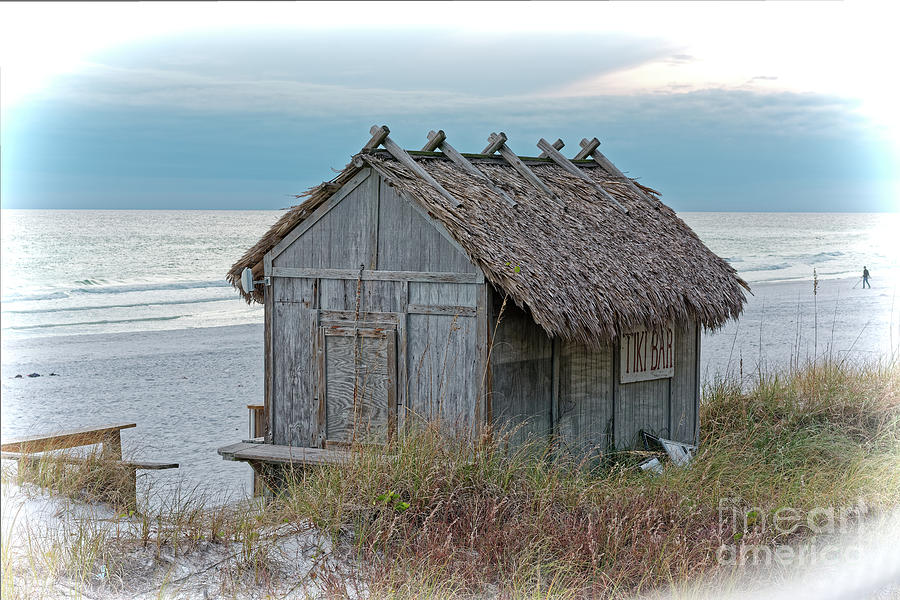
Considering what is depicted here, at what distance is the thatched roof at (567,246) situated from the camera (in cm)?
827

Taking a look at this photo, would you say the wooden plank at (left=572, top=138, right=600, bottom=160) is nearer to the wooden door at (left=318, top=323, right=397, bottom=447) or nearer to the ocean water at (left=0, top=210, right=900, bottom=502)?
the ocean water at (left=0, top=210, right=900, bottom=502)

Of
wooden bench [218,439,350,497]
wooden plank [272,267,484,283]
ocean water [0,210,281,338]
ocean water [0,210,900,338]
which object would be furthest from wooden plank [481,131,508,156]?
ocean water [0,210,900,338]

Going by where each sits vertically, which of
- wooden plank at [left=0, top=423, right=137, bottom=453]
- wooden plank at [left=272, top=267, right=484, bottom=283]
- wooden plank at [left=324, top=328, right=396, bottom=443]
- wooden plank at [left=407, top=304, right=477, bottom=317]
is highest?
wooden plank at [left=272, top=267, right=484, bottom=283]

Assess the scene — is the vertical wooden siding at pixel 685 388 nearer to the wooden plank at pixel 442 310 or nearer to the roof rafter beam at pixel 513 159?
the roof rafter beam at pixel 513 159

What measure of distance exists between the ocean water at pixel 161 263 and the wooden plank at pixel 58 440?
11333 millimetres

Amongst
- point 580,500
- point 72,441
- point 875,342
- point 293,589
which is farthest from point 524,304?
point 875,342

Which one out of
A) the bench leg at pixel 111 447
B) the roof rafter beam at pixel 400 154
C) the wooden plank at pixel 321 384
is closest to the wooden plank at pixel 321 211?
the roof rafter beam at pixel 400 154

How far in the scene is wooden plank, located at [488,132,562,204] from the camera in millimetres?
10312

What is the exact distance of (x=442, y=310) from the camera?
8.47 metres

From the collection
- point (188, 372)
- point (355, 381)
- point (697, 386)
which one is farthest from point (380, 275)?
point (188, 372)

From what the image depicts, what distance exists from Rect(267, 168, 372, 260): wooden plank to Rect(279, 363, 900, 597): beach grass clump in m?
2.53

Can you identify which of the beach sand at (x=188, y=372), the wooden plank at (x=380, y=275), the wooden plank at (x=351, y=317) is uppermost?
the wooden plank at (x=380, y=275)

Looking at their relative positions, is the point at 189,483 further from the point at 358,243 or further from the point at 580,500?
the point at 580,500

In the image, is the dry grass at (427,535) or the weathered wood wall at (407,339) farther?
the weathered wood wall at (407,339)
